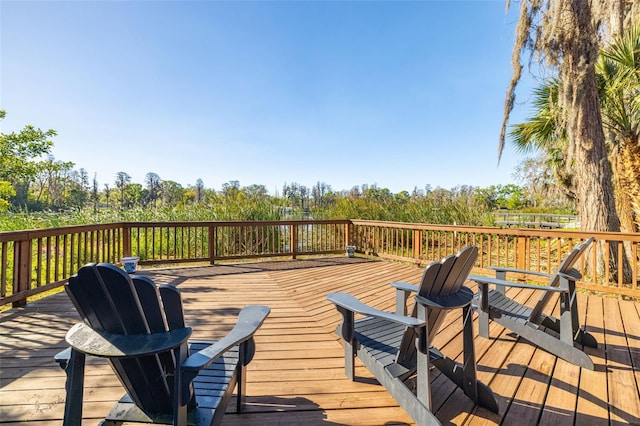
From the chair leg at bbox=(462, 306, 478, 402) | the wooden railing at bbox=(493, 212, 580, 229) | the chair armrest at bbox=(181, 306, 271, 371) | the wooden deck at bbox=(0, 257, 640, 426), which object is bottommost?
the wooden deck at bbox=(0, 257, 640, 426)

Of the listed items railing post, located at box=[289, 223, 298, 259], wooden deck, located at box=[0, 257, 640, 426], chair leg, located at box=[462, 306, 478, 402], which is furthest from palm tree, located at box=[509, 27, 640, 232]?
railing post, located at box=[289, 223, 298, 259]

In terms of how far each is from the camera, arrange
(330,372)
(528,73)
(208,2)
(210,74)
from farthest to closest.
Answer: (210,74)
(208,2)
(528,73)
(330,372)

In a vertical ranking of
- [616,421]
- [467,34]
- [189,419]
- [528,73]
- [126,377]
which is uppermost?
[467,34]

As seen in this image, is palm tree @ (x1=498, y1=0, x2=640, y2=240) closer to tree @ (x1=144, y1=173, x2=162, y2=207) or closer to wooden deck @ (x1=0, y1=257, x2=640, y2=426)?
wooden deck @ (x1=0, y1=257, x2=640, y2=426)

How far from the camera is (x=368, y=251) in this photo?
674 centimetres

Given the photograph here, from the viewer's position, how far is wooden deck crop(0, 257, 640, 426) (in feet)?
4.94

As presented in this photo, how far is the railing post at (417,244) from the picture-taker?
564cm

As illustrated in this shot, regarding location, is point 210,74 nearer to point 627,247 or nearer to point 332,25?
point 332,25

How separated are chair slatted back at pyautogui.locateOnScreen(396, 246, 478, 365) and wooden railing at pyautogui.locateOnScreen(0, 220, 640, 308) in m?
3.12

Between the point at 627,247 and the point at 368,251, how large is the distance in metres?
4.29

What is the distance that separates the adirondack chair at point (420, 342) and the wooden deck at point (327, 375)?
0.15m

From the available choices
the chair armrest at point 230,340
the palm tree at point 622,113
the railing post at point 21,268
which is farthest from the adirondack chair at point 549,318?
the railing post at point 21,268

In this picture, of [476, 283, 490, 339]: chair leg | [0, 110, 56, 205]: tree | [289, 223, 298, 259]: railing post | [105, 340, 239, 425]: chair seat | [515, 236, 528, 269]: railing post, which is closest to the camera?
[105, 340, 239, 425]: chair seat

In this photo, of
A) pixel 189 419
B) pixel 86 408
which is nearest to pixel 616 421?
pixel 189 419
